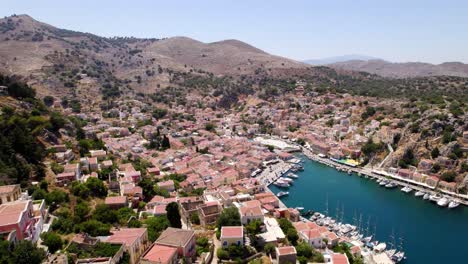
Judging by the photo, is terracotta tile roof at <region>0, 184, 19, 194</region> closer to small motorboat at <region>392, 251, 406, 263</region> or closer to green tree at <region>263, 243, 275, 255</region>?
green tree at <region>263, 243, 275, 255</region>

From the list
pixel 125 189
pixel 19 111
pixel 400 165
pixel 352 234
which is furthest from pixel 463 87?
pixel 19 111

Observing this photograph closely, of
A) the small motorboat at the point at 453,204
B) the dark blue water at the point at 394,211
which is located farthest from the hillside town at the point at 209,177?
the dark blue water at the point at 394,211

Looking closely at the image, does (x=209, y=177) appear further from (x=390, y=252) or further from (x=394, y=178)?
(x=394, y=178)

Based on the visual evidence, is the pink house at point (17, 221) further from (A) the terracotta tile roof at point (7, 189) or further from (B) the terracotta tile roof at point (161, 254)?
(B) the terracotta tile roof at point (161, 254)

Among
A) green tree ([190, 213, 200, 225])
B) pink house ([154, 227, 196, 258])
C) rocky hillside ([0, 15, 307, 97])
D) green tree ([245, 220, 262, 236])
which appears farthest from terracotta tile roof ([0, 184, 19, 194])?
rocky hillside ([0, 15, 307, 97])

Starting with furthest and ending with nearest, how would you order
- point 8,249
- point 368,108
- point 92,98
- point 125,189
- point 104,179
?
point 92,98
point 368,108
point 104,179
point 125,189
point 8,249

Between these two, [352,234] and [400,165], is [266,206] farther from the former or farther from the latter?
[400,165]

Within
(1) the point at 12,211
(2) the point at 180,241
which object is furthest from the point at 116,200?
(1) the point at 12,211

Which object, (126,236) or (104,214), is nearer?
(126,236)
